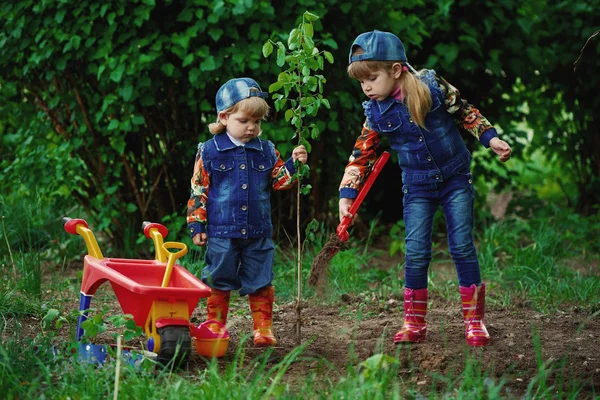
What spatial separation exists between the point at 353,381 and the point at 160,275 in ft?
4.06

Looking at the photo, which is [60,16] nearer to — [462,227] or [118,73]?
[118,73]

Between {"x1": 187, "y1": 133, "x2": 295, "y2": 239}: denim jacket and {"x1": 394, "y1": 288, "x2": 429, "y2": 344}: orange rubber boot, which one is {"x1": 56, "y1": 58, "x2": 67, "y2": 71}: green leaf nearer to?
{"x1": 187, "y1": 133, "x2": 295, "y2": 239}: denim jacket

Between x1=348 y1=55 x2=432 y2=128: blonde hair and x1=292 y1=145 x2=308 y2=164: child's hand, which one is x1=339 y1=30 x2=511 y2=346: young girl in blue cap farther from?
x1=292 y1=145 x2=308 y2=164: child's hand

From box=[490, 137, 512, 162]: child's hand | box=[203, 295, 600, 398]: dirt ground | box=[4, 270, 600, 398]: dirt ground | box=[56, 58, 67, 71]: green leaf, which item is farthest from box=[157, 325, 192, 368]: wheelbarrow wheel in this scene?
box=[56, 58, 67, 71]: green leaf

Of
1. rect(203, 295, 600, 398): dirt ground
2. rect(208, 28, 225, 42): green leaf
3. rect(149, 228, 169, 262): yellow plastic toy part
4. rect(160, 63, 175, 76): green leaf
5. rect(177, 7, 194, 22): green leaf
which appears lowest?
rect(203, 295, 600, 398): dirt ground

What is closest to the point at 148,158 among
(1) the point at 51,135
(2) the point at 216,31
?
(1) the point at 51,135

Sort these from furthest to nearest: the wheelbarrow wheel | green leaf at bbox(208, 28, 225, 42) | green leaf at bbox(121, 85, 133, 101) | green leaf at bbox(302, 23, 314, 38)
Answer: green leaf at bbox(121, 85, 133, 101) < green leaf at bbox(208, 28, 225, 42) < green leaf at bbox(302, 23, 314, 38) < the wheelbarrow wheel

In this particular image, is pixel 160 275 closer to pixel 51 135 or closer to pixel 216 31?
pixel 216 31

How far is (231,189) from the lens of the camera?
393 cm

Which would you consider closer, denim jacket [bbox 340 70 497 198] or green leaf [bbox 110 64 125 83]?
denim jacket [bbox 340 70 497 198]

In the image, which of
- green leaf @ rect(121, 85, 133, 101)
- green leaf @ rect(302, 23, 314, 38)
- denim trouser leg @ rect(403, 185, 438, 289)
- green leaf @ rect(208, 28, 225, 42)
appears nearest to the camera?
green leaf @ rect(302, 23, 314, 38)

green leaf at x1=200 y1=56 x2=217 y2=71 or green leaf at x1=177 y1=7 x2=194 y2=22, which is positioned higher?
green leaf at x1=177 y1=7 x2=194 y2=22

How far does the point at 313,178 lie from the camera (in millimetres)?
5875

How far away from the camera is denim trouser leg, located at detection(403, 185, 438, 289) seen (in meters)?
3.96
